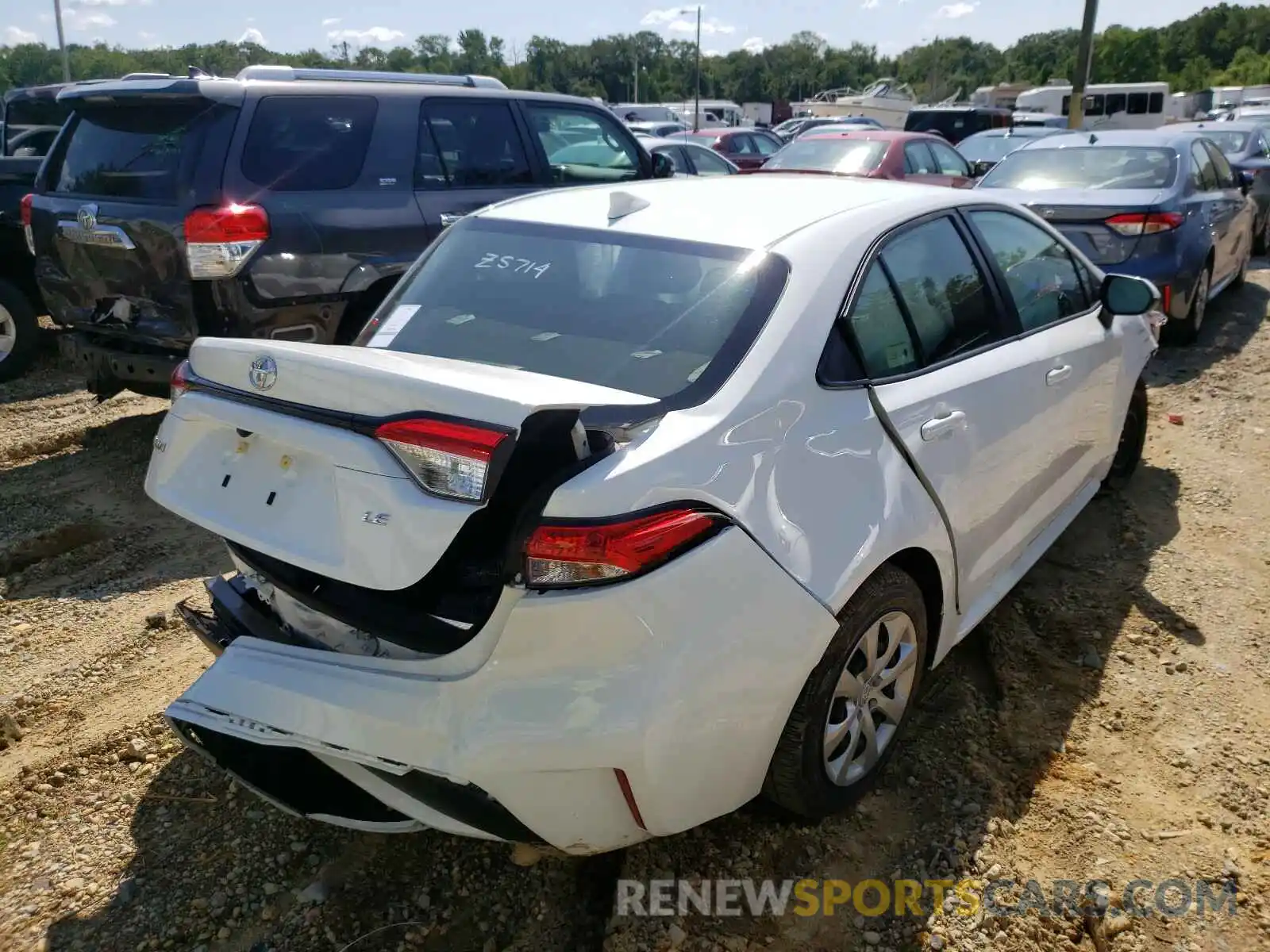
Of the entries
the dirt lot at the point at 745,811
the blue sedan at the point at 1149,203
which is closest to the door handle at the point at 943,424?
the dirt lot at the point at 745,811

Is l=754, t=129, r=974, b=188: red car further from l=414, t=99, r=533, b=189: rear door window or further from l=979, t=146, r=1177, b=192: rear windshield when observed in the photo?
l=414, t=99, r=533, b=189: rear door window

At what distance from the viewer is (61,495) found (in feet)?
16.3

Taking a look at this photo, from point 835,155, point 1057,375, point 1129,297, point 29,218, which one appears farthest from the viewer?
point 835,155

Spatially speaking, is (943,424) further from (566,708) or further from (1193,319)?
(1193,319)

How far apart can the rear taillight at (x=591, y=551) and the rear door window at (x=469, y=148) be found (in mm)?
4181

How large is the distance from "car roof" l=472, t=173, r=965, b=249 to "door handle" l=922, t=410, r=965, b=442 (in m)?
0.63

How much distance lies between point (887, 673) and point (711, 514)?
3.09 feet

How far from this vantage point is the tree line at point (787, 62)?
70500 millimetres

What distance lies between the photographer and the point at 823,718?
7.93ft

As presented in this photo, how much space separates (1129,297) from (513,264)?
2.53m

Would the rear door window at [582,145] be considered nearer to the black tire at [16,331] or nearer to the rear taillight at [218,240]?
the rear taillight at [218,240]

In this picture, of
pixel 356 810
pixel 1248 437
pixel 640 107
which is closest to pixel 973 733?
pixel 356 810

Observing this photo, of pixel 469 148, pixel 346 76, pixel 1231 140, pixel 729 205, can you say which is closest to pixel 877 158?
pixel 1231 140

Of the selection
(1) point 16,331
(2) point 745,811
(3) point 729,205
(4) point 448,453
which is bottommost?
(2) point 745,811
